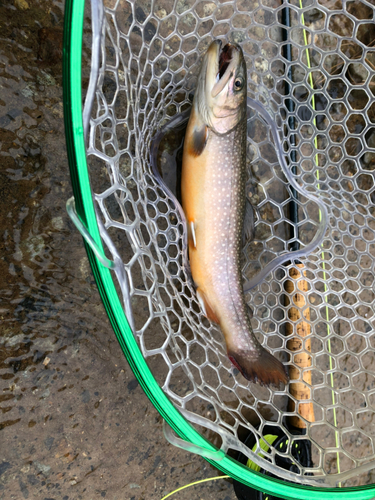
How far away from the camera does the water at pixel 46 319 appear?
1405 millimetres

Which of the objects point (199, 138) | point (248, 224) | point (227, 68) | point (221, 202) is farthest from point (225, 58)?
point (248, 224)

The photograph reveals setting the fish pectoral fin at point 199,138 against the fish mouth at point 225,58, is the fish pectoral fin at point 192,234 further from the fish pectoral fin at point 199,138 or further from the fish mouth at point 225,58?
the fish mouth at point 225,58

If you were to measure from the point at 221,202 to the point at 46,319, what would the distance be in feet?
3.01

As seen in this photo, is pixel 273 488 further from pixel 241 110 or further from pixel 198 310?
pixel 241 110

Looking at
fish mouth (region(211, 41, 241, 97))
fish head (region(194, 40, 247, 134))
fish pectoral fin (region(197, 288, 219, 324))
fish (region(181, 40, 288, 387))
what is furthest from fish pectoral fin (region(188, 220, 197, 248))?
fish mouth (region(211, 41, 241, 97))

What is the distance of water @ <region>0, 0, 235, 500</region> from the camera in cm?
141

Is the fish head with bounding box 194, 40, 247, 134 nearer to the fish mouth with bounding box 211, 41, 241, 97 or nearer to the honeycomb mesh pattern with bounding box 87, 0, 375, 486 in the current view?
the fish mouth with bounding box 211, 41, 241, 97

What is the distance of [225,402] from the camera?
6.05 feet

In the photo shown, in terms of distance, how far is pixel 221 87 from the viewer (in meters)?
1.46

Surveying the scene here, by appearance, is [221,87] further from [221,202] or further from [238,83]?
[221,202]

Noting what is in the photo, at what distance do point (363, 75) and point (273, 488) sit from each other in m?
2.27

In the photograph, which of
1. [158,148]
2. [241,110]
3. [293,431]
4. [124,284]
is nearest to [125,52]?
[158,148]

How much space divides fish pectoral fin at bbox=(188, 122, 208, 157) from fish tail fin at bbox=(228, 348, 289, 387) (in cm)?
88

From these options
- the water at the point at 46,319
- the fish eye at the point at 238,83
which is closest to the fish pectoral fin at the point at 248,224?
the fish eye at the point at 238,83
